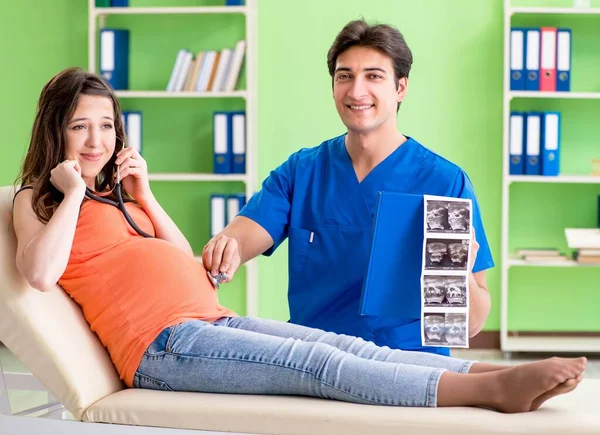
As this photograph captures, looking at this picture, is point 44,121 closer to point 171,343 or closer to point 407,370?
point 171,343

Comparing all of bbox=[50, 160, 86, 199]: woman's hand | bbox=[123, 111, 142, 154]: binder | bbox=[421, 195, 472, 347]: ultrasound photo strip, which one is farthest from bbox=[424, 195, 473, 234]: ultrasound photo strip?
bbox=[123, 111, 142, 154]: binder

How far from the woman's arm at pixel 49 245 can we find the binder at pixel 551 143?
2.67 m

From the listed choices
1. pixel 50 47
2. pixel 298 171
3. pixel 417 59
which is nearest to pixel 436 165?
pixel 298 171

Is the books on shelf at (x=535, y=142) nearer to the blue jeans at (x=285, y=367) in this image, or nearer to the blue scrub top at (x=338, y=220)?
the blue scrub top at (x=338, y=220)

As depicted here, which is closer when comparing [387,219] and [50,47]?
[387,219]

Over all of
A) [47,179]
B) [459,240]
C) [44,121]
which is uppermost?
[44,121]

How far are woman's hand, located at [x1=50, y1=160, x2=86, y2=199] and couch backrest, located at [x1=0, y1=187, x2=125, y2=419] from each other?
0.17 m

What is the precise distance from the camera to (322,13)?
425 centimetres

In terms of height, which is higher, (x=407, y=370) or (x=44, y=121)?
(x=44, y=121)

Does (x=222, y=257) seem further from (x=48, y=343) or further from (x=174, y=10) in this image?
(x=174, y=10)

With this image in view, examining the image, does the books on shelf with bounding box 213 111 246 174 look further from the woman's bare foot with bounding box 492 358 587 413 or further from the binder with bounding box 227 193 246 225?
the woman's bare foot with bounding box 492 358 587 413

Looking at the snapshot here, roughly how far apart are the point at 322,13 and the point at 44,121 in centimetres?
251

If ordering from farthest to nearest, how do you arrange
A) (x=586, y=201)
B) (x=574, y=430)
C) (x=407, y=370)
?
(x=586, y=201), (x=407, y=370), (x=574, y=430)

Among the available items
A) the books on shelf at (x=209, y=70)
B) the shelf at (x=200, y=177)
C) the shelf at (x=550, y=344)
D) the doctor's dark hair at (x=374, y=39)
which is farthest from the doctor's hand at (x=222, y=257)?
the shelf at (x=550, y=344)
